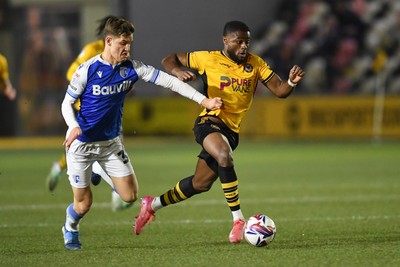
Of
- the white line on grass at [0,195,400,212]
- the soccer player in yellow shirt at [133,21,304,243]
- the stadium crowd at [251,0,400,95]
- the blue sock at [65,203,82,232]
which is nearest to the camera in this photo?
the blue sock at [65,203,82,232]

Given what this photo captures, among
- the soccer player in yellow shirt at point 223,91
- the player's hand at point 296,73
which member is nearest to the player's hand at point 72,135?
the soccer player in yellow shirt at point 223,91

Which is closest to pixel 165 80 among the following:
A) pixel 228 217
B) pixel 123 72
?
pixel 123 72

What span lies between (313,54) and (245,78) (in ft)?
58.2

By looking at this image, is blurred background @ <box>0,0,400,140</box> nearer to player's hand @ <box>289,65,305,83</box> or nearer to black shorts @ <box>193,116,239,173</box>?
black shorts @ <box>193,116,239,173</box>

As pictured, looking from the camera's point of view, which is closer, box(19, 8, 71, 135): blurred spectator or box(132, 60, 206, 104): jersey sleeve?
box(132, 60, 206, 104): jersey sleeve

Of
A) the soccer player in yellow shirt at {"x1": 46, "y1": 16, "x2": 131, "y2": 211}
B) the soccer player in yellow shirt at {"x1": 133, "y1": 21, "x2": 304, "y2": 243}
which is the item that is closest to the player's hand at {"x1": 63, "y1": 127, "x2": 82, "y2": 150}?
the soccer player in yellow shirt at {"x1": 133, "y1": 21, "x2": 304, "y2": 243}

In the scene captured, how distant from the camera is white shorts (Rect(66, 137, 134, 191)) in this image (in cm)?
772

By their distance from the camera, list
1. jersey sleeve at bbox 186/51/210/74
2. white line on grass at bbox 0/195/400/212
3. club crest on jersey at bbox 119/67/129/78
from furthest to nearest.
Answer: white line on grass at bbox 0/195/400/212 < jersey sleeve at bbox 186/51/210/74 < club crest on jersey at bbox 119/67/129/78

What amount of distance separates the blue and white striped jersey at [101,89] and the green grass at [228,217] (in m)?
1.03

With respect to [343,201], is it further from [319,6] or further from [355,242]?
A: [319,6]

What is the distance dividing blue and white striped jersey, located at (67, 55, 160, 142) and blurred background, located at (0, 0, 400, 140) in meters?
15.8

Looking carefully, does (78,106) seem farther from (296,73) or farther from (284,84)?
(296,73)

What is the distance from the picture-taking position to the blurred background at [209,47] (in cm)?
2359

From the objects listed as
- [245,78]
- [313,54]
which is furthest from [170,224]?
[313,54]
